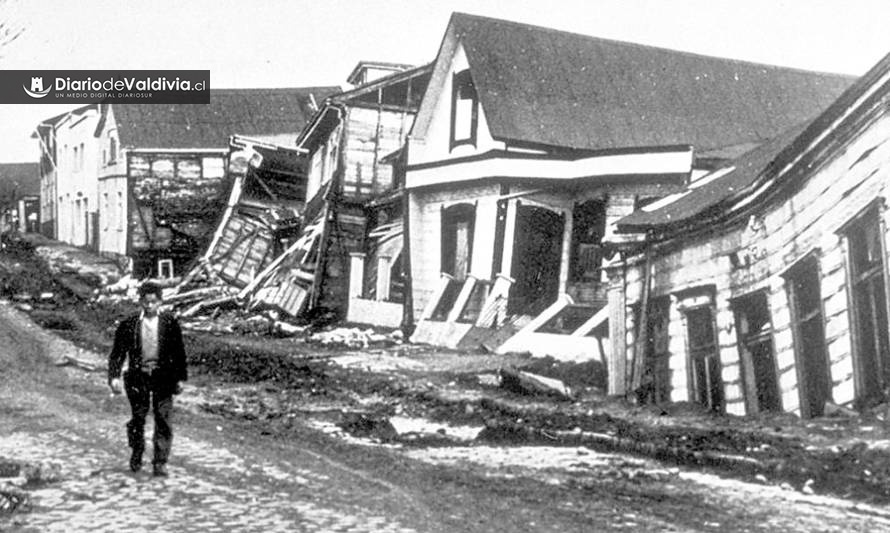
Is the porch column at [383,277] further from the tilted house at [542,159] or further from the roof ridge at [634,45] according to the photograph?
the roof ridge at [634,45]

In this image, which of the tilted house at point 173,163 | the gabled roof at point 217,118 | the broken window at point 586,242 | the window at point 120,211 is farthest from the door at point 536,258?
the window at point 120,211

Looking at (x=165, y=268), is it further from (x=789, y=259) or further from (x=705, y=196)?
(x=789, y=259)

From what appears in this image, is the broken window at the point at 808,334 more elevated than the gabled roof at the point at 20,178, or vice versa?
the gabled roof at the point at 20,178

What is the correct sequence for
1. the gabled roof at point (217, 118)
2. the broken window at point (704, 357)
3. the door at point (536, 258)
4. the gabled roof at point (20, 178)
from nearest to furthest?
the broken window at point (704, 357) < the door at point (536, 258) < the gabled roof at point (217, 118) < the gabled roof at point (20, 178)

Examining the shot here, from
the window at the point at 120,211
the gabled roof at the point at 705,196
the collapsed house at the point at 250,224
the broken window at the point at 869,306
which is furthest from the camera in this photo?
the window at the point at 120,211

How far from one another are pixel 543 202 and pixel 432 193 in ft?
10.9

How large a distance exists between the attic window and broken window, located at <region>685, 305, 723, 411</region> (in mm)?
10401

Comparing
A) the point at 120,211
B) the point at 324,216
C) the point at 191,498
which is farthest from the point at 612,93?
the point at 120,211

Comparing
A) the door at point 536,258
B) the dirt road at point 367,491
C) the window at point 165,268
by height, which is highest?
the window at point 165,268

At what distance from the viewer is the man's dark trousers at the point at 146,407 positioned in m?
9.56

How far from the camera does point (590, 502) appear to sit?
27.8 ft

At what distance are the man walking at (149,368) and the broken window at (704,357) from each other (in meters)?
7.29

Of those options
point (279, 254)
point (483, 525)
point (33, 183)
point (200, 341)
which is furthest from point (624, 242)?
point (33, 183)

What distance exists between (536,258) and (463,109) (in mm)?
3860
